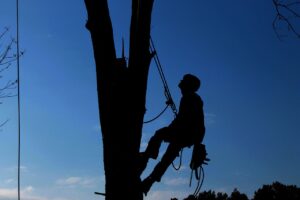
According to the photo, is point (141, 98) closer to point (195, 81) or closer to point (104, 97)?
point (104, 97)

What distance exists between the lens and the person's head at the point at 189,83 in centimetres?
506

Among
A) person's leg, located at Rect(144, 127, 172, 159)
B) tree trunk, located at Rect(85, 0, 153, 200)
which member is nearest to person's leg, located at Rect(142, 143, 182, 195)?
person's leg, located at Rect(144, 127, 172, 159)

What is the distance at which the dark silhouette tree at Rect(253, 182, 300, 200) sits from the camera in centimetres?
2400

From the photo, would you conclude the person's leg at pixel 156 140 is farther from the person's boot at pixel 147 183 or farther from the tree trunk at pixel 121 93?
the tree trunk at pixel 121 93

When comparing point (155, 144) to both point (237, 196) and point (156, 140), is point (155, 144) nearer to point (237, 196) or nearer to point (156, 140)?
point (156, 140)

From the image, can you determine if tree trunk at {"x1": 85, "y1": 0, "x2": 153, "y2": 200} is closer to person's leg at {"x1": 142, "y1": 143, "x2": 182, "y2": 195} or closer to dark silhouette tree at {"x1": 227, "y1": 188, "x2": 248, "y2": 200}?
person's leg at {"x1": 142, "y1": 143, "x2": 182, "y2": 195}

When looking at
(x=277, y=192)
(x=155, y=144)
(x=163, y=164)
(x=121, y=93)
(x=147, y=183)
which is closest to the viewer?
(x=121, y=93)

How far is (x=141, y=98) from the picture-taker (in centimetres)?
353

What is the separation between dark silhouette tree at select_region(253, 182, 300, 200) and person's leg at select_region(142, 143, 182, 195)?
21347 millimetres

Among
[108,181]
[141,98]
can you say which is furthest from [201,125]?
[108,181]

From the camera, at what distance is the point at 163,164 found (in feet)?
14.5

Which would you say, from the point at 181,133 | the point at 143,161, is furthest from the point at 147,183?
the point at 181,133

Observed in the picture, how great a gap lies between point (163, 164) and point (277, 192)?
2197 cm

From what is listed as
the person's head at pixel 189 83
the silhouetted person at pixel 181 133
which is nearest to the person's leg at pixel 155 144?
the silhouetted person at pixel 181 133
